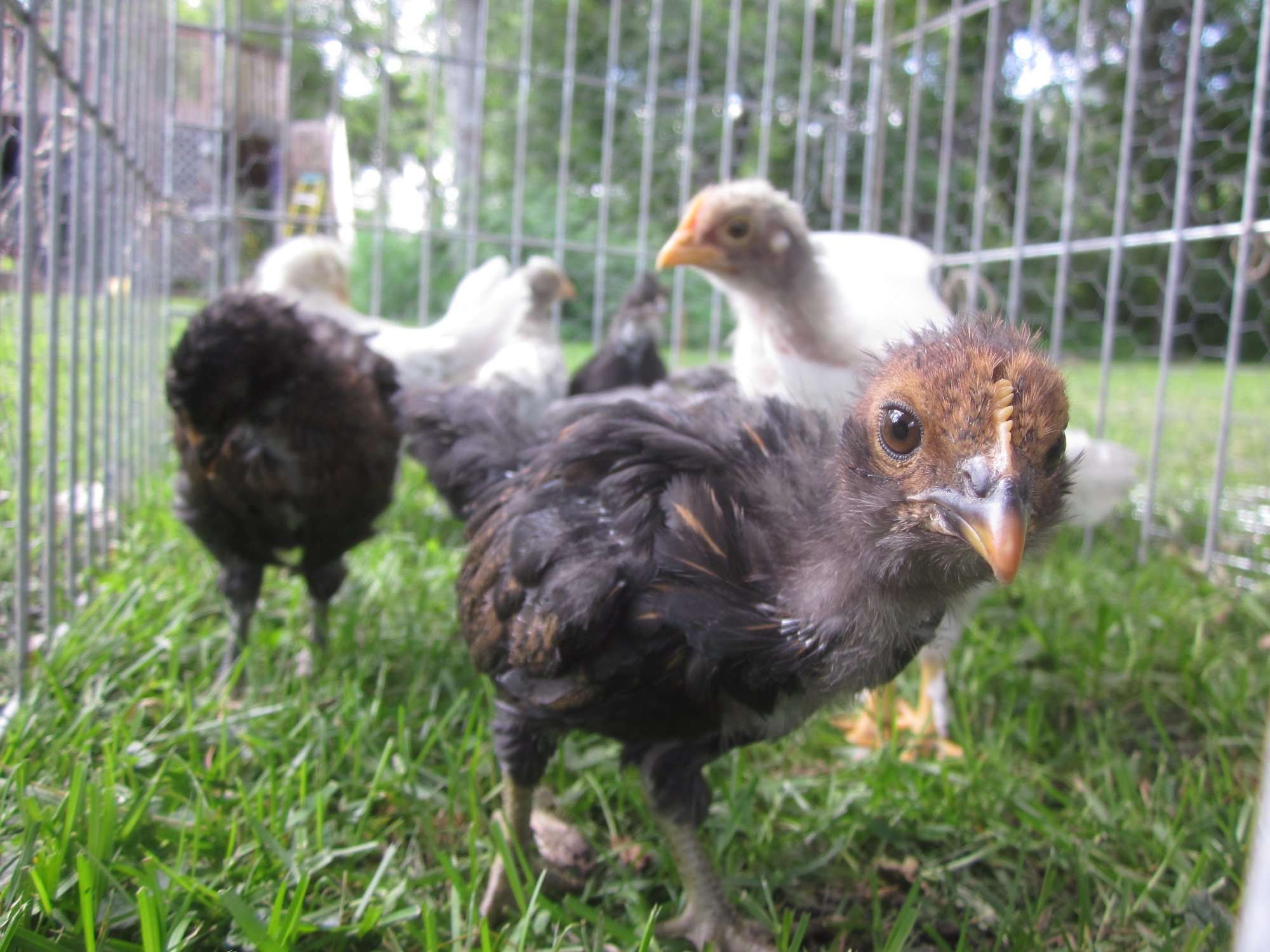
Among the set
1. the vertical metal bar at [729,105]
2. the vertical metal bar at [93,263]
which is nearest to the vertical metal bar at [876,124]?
the vertical metal bar at [729,105]

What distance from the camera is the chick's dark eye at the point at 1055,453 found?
1.08m

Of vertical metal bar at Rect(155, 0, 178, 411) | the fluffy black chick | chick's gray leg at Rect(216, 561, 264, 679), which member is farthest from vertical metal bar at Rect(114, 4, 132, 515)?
the fluffy black chick

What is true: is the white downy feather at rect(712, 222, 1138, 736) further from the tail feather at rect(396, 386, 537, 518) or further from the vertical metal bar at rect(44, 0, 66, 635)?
the vertical metal bar at rect(44, 0, 66, 635)

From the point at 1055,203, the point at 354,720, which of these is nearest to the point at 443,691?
the point at 354,720

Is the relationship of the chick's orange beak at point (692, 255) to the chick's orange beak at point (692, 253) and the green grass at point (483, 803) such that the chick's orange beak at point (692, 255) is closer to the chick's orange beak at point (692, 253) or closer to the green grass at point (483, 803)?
the chick's orange beak at point (692, 253)

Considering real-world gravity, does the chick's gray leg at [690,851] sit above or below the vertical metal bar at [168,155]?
below

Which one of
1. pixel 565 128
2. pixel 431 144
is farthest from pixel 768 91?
pixel 431 144

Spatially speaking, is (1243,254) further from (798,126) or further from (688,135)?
(688,135)

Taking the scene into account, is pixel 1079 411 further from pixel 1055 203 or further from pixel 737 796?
pixel 737 796

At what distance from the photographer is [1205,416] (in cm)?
603

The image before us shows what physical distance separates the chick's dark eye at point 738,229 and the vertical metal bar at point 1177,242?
1.94 metres

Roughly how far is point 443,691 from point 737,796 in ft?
2.80

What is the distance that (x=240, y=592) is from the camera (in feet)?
7.82

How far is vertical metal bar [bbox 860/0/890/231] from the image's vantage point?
4.79 meters
